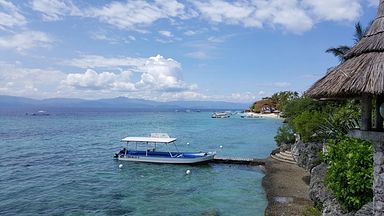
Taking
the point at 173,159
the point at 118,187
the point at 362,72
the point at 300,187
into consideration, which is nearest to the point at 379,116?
the point at 362,72

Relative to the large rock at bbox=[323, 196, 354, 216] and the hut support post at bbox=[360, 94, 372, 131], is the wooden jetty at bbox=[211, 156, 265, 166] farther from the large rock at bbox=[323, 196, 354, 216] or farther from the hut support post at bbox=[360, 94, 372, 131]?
the hut support post at bbox=[360, 94, 372, 131]

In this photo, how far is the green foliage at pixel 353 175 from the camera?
995 centimetres

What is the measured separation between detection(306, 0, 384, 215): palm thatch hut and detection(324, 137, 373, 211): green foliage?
3421 mm

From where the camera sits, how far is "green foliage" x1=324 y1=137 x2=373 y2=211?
32.7 ft

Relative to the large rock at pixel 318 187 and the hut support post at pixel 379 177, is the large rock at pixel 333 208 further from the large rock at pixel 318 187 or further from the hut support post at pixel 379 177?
the hut support post at pixel 379 177

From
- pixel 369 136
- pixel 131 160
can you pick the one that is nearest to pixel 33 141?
pixel 131 160

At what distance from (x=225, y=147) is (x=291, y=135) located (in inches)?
476

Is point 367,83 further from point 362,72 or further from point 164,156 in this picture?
point 164,156

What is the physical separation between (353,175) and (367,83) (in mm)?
5048

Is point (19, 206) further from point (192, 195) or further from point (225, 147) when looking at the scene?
point (225, 147)

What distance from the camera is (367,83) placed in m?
5.92

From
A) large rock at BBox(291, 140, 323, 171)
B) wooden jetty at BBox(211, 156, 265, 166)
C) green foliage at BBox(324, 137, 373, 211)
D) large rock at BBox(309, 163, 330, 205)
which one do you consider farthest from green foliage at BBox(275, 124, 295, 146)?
green foliage at BBox(324, 137, 373, 211)

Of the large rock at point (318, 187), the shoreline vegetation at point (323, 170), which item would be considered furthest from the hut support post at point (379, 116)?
the large rock at point (318, 187)

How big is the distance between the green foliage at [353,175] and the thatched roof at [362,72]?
4236mm
